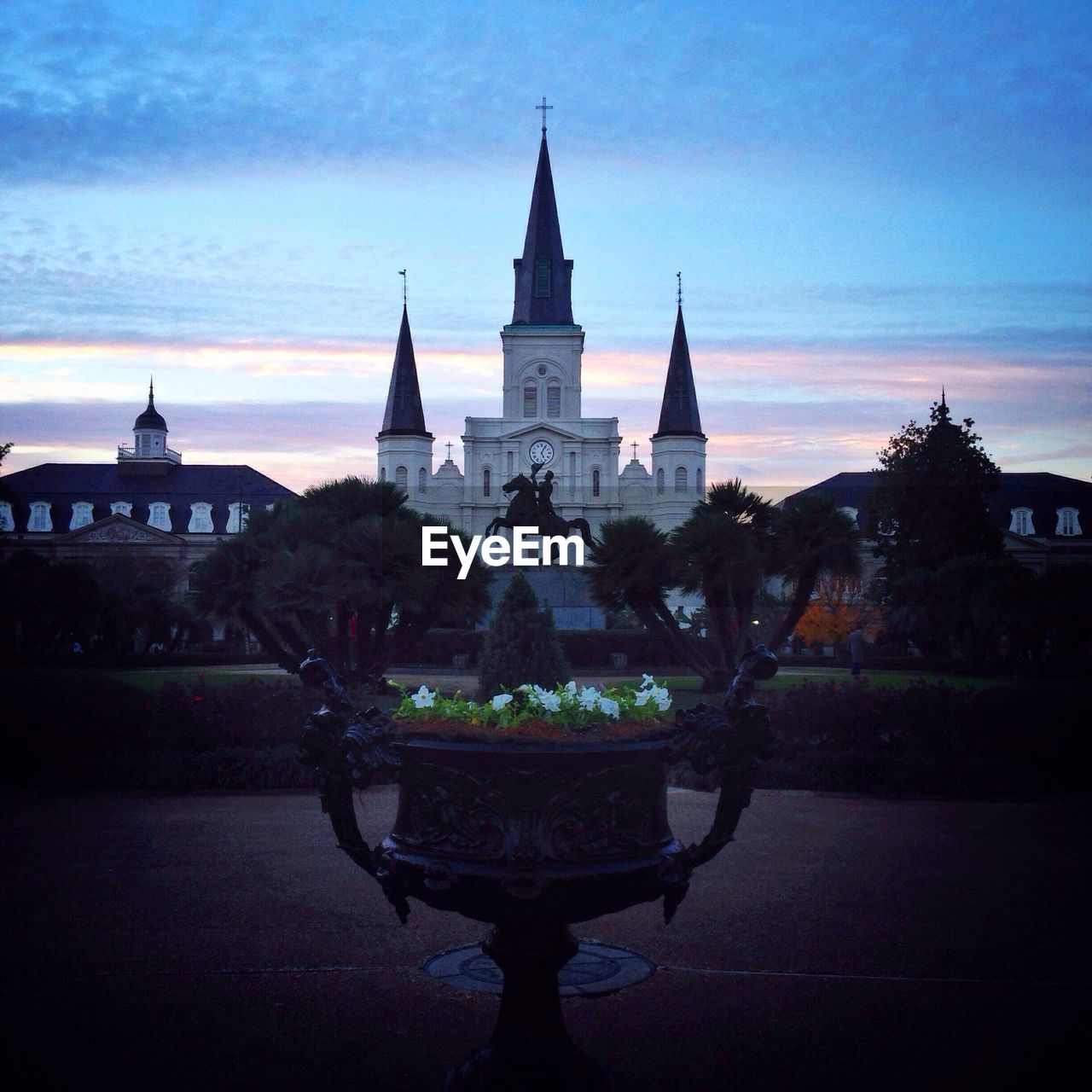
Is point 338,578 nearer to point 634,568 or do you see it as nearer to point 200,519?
point 634,568

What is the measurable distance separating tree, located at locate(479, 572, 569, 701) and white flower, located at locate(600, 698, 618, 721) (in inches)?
285

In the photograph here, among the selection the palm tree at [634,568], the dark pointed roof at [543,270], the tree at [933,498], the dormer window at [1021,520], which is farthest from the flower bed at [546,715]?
the dark pointed roof at [543,270]

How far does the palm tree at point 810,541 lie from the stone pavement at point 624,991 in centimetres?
1565

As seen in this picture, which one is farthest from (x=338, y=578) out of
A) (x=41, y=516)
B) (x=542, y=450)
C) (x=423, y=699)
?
(x=542, y=450)

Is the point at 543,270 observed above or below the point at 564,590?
above

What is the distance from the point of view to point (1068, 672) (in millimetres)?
30281

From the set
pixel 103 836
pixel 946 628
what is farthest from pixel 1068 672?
pixel 103 836

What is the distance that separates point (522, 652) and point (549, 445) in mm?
82511

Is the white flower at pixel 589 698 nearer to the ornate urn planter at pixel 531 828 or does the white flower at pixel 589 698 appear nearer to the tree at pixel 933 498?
the ornate urn planter at pixel 531 828

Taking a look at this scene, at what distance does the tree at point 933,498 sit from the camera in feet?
157

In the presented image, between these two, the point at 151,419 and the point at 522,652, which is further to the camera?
the point at 151,419

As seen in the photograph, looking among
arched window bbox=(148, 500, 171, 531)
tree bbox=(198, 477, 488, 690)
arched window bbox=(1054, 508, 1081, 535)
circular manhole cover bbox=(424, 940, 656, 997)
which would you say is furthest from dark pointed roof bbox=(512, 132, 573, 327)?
circular manhole cover bbox=(424, 940, 656, 997)

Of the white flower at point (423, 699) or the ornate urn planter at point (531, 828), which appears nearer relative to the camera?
the ornate urn planter at point (531, 828)

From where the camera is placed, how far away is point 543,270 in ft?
317
